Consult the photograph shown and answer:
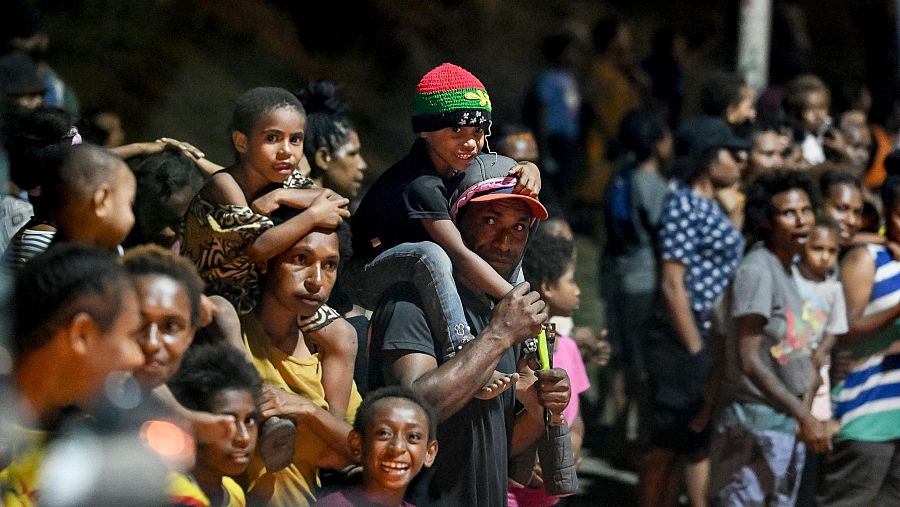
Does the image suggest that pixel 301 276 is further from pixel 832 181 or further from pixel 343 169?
pixel 832 181

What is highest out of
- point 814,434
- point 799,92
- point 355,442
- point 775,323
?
point 799,92

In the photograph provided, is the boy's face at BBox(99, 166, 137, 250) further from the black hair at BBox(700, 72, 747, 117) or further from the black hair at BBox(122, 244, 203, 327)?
the black hair at BBox(700, 72, 747, 117)

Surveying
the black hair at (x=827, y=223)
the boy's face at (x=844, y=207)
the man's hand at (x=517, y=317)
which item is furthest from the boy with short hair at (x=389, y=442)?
the boy's face at (x=844, y=207)

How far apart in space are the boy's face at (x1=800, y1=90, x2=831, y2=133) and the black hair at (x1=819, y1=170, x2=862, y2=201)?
7.84 ft

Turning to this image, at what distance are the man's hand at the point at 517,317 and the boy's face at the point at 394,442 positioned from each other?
0.33 metres

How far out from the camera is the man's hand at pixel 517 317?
163 inches

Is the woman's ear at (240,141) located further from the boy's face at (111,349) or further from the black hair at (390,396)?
the boy's face at (111,349)

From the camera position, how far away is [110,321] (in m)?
3.13

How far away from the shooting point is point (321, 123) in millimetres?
5680

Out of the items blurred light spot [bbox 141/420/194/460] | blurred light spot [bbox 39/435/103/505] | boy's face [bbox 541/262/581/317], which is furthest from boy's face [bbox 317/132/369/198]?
blurred light spot [bbox 39/435/103/505]

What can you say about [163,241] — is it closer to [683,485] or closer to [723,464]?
[723,464]

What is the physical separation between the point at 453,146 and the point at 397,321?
0.57 metres

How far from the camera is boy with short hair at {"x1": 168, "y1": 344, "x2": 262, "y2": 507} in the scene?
3.67 metres

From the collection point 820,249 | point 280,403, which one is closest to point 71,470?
point 280,403
